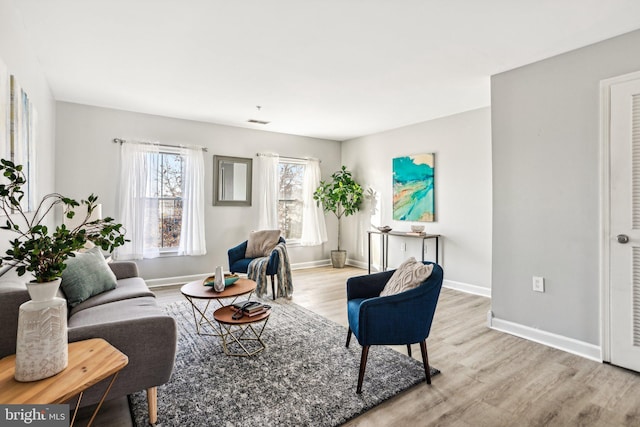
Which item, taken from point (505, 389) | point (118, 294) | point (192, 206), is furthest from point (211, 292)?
point (192, 206)

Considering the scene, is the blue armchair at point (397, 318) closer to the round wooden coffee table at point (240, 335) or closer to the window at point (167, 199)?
the round wooden coffee table at point (240, 335)

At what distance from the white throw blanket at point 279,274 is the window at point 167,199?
148cm

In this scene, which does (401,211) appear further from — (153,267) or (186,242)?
(153,267)

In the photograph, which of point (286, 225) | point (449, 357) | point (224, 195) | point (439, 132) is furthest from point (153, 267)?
point (439, 132)

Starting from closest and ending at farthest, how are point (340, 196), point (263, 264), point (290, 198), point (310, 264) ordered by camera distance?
point (263, 264)
point (340, 196)
point (290, 198)
point (310, 264)

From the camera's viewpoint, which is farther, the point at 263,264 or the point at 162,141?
the point at 162,141

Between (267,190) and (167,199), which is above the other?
(267,190)

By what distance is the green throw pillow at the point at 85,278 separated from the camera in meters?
2.43

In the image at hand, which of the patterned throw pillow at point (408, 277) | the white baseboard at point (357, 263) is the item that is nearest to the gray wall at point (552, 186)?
the patterned throw pillow at point (408, 277)

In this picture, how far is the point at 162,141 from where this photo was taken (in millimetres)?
4820

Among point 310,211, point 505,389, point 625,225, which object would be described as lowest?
point 505,389

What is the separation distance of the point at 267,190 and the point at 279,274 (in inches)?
72.9

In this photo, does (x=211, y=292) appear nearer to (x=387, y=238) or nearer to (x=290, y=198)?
(x=387, y=238)

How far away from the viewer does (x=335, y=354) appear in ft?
8.53
